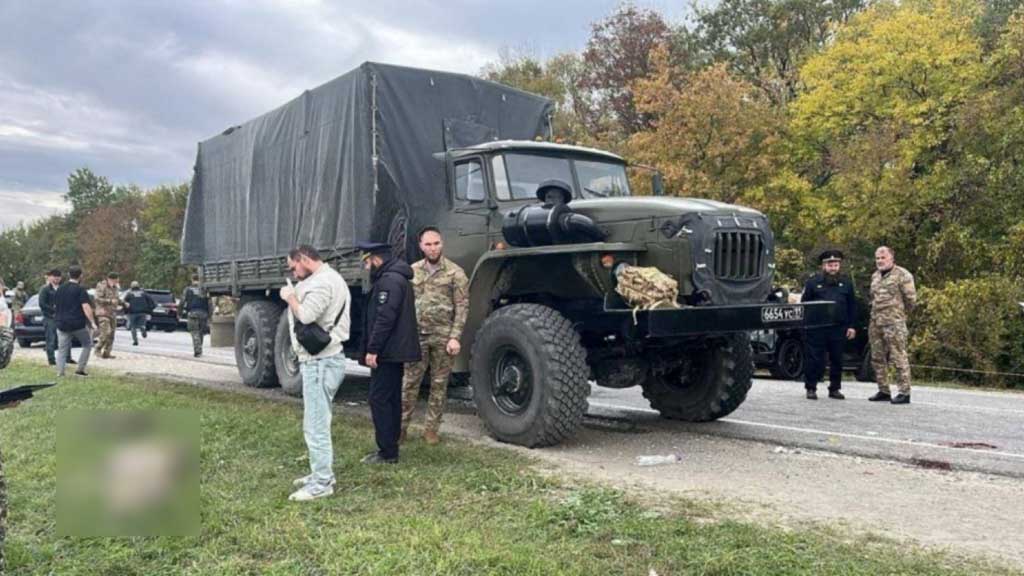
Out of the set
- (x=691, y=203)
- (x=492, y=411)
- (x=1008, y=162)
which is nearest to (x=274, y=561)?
(x=492, y=411)

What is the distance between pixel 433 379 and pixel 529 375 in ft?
2.75

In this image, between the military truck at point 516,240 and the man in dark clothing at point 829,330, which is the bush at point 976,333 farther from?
the military truck at point 516,240

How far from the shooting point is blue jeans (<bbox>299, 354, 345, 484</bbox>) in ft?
17.8

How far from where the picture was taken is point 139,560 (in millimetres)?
4215

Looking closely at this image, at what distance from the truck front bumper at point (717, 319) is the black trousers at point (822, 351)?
10.2 ft

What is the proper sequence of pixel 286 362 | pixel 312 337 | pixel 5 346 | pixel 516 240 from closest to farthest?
pixel 5 346
pixel 312 337
pixel 516 240
pixel 286 362

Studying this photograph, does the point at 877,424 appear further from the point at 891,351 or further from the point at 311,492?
the point at 311,492

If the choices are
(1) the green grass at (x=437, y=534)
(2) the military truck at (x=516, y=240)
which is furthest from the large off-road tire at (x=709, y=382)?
(1) the green grass at (x=437, y=534)

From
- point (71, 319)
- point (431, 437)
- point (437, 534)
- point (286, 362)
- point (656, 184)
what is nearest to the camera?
point (437, 534)

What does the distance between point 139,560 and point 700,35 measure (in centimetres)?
3292

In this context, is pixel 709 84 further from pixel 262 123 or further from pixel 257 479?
pixel 257 479

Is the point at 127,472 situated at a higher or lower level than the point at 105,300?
lower

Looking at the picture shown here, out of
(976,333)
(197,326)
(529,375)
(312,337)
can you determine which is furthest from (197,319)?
(976,333)

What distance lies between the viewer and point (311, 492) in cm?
534
